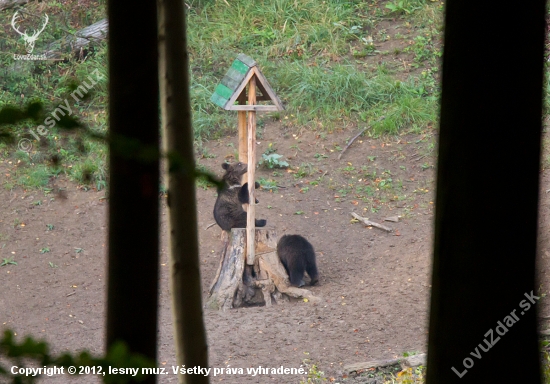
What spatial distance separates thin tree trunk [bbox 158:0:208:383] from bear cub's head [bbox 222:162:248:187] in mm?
6077

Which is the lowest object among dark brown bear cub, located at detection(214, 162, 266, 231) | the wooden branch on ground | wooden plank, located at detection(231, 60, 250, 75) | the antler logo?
dark brown bear cub, located at detection(214, 162, 266, 231)

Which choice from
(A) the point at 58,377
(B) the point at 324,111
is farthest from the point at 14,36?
(A) the point at 58,377

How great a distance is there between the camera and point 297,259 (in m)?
8.02

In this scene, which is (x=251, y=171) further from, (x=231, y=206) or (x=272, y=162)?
(x=272, y=162)

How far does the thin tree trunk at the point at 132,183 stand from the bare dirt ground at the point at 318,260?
4146 mm

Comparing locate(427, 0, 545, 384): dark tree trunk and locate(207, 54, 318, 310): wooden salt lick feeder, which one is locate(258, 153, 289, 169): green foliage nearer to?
locate(207, 54, 318, 310): wooden salt lick feeder

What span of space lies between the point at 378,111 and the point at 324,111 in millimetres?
1063

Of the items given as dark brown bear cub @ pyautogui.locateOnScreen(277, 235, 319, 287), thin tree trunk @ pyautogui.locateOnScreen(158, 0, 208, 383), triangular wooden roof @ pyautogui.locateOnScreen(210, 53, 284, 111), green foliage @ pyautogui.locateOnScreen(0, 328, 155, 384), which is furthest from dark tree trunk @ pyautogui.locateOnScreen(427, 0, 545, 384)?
dark brown bear cub @ pyautogui.locateOnScreen(277, 235, 319, 287)

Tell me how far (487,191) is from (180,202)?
107 cm

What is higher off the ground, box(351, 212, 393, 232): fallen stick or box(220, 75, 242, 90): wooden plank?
box(220, 75, 242, 90): wooden plank

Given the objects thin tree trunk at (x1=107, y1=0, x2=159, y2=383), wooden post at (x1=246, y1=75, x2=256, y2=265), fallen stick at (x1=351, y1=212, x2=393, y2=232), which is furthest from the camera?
fallen stick at (x1=351, y1=212, x2=393, y2=232)

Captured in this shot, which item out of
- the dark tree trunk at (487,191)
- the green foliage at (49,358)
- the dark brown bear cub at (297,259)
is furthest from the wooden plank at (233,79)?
the green foliage at (49,358)

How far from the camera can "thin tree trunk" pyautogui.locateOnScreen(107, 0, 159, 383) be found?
1.95m

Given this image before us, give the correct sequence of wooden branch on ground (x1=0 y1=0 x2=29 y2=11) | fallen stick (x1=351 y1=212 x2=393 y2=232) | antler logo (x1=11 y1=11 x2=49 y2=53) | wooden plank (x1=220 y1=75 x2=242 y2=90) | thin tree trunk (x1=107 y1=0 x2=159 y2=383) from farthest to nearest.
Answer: antler logo (x1=11 y1=11 x2=49 y2=53)
wooden branch on ground (x1=0 y1=0 x2=29 y2=11)
fallen stick (x1=351 y1=212 x2=393 y2=232)
wooden plank (x1=220 y1=75 x2=242 y2=90)
thin tree trunk (x1=107 y1=0 x2=159 y2=383)
